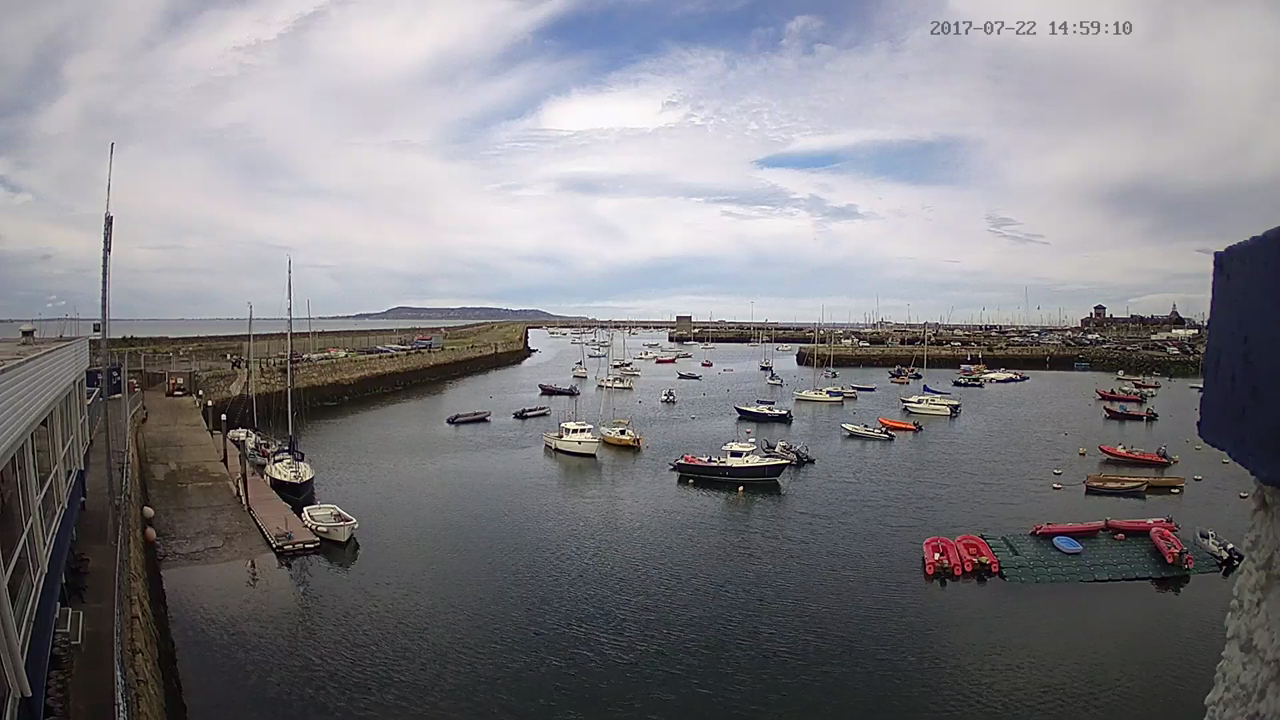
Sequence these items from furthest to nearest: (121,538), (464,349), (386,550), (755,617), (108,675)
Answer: (464,349) < (386,550) < (755,617) < (121,538) < (108,675)

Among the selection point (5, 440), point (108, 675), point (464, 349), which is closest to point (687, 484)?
point (108, 675)

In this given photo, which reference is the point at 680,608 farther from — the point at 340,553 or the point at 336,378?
the point at 336,378

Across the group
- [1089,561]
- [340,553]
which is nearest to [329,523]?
[340,553]

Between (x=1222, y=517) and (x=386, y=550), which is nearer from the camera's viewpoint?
(x=386, y=550)

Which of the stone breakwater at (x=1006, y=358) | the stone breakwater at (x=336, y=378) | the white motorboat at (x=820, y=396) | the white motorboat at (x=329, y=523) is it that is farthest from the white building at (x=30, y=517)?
the stone breakwater at (x=1006, y=358)

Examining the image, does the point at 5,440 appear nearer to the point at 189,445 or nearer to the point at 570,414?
the point at 189,445

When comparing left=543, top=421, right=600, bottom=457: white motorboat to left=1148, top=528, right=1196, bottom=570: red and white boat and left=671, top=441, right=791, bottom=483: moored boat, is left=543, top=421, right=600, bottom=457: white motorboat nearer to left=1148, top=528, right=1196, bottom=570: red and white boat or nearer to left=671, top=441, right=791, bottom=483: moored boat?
left=671, top=441, right=791, bottom=483: moored boat

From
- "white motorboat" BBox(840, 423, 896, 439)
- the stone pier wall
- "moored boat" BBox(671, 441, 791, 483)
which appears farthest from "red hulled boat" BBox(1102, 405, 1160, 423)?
the stone pier wall
